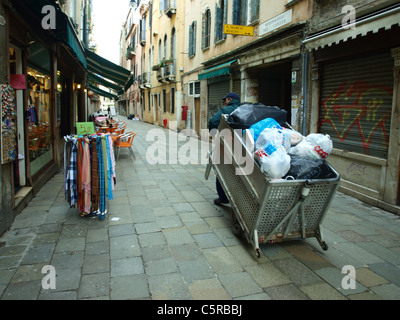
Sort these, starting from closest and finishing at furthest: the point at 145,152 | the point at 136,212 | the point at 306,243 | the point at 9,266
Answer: the point at 9,266
the point at 306,243
the point at 136,212
the point at 145,152

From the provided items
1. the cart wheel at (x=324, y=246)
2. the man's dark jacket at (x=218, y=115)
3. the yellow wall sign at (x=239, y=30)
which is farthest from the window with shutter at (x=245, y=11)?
the cart wheel at (x=324, y=246)

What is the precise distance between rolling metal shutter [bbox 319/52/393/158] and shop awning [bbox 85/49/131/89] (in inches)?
348

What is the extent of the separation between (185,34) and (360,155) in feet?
47.9

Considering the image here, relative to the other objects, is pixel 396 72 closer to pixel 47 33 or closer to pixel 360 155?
pixel 360 155

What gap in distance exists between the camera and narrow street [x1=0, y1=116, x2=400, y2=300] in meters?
2.75

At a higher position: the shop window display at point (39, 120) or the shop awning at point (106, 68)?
the shop awning at point (106, 68)

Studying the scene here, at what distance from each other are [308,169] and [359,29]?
11.6 feet

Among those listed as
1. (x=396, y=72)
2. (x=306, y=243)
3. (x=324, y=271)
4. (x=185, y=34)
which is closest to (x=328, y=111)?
(x=396, y=72)

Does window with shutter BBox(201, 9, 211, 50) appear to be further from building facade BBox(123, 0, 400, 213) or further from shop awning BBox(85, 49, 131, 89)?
shop awning BBox(85, 49, 131, 89)

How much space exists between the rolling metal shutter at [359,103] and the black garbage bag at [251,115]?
2.55 metres

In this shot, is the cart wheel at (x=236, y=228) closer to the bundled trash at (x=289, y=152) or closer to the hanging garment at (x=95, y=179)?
the bundled trash at (x=289, y=152)

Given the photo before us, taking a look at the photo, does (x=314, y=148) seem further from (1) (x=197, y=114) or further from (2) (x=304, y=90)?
(1) (x=197, y=114)

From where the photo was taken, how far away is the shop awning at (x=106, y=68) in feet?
40.7

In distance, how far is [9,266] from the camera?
308 centimetres
